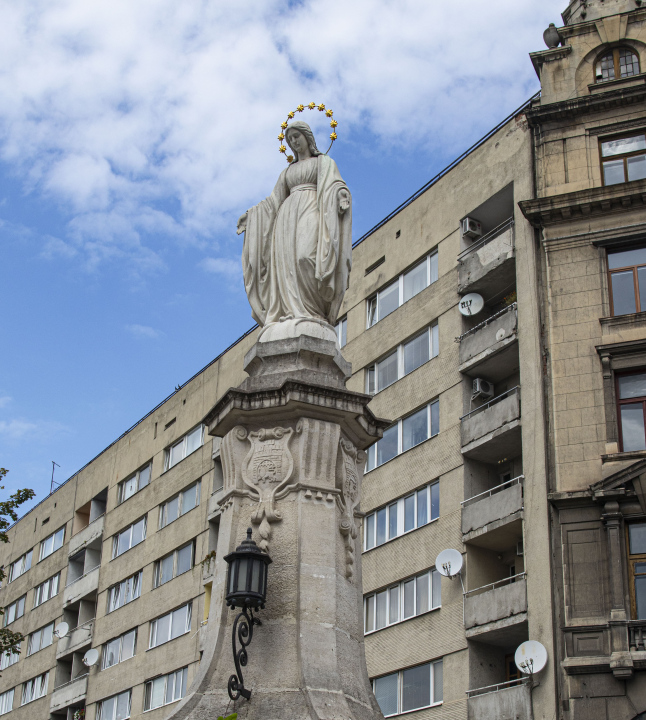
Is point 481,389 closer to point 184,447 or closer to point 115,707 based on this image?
point 184,447

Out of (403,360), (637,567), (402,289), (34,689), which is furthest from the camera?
(34,689)

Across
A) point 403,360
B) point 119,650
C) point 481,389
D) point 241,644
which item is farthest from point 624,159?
point 119,650

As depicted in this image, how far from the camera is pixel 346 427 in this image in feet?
→ 36.3

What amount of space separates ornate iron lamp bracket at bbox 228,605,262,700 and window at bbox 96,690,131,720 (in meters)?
36.5

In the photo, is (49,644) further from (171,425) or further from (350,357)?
(350,357)

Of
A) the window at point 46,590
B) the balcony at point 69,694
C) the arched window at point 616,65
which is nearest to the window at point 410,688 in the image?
the arched window at point 616,65

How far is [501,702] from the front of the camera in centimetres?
2623

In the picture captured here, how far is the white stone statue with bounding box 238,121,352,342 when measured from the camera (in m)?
11.7

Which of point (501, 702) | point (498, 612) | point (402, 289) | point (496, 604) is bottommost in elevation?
point (501, 702)

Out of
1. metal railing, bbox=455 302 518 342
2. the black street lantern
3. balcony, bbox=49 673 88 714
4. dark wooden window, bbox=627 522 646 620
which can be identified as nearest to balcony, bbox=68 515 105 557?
balcony, bbox=49 673 88 714

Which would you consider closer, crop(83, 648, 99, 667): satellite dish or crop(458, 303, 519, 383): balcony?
crop(458, 303, 519, 383): balcony

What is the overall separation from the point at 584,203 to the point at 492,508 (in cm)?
846

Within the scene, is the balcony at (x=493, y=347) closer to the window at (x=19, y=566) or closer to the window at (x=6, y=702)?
the window at (x=6, y=702)

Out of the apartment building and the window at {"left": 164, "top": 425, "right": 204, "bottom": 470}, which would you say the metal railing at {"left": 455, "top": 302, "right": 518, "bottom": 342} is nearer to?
the apartment building
